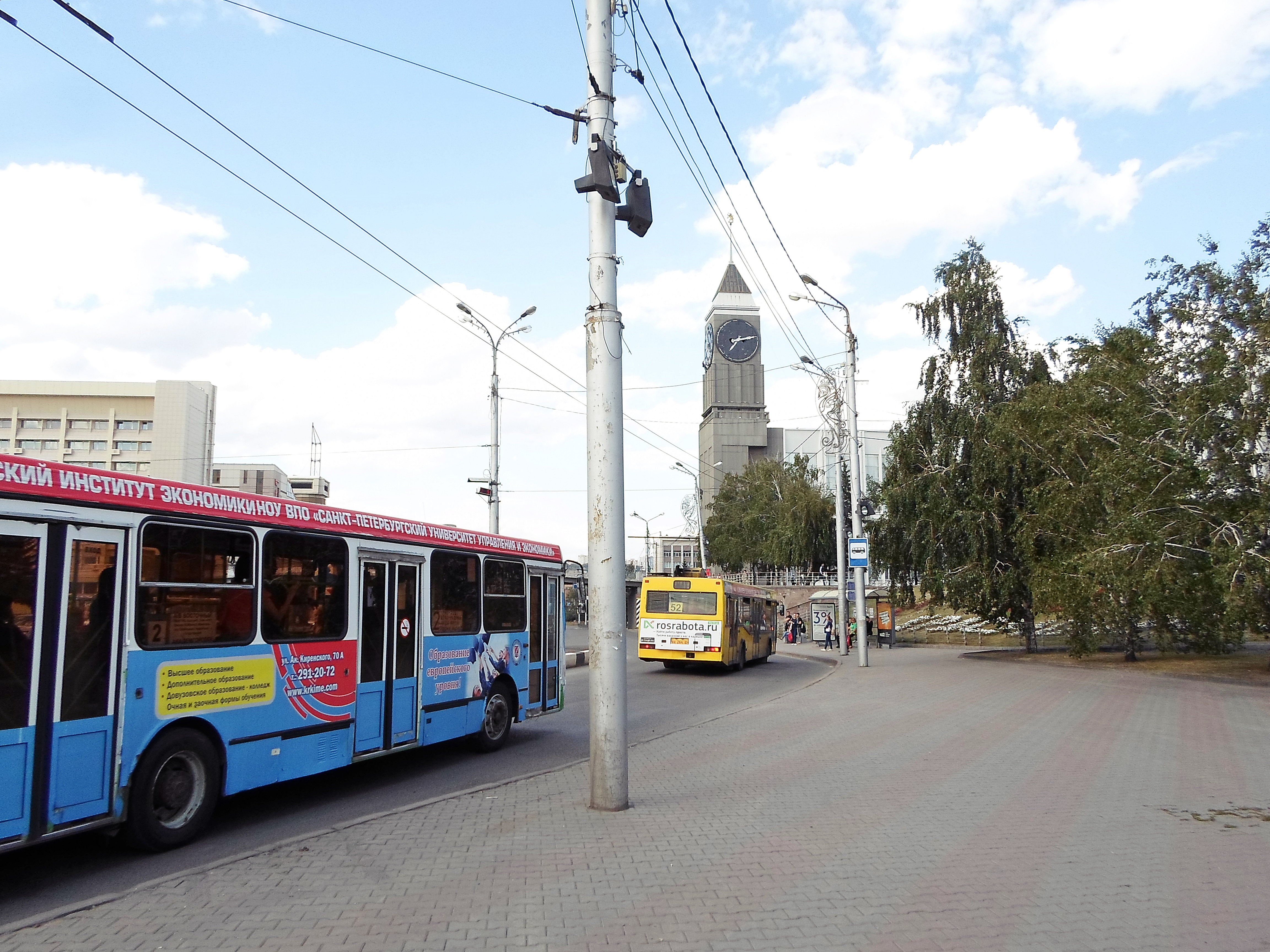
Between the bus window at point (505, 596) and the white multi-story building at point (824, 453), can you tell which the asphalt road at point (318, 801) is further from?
the white multi-story building at point (824, 453)

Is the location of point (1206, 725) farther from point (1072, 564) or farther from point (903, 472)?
point (903, 472)

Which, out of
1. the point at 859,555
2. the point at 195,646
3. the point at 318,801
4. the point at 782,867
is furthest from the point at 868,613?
→ the point at 195,646

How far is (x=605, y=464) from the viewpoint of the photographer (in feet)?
27.4

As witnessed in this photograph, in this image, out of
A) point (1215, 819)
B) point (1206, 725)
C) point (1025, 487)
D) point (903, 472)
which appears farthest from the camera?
point (903, 472)

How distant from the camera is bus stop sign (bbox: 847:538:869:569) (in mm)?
27031

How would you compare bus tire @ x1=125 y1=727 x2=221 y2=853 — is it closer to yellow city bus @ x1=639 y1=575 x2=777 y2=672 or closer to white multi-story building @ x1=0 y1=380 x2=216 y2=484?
yellow city bus @ x1=639 y1=575 x2=777 y2=672

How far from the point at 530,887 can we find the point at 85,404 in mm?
105224

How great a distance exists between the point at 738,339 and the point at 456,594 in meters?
113

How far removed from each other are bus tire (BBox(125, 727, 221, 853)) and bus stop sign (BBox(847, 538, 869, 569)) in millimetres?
21821

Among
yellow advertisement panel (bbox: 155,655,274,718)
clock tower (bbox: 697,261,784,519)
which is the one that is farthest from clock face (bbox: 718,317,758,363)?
yellow advertisement panel (bbox: 155,655,274,718)

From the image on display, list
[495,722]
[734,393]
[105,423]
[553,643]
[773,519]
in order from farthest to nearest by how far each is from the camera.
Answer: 1. [734,393]
2. [105,423]
3. [773,519]
4. [553,643]
5. [495,722]

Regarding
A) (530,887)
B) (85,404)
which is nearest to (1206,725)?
(530,887)

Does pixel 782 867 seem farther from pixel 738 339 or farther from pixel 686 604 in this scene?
pixel 738 339

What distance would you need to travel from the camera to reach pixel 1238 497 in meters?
19.9
